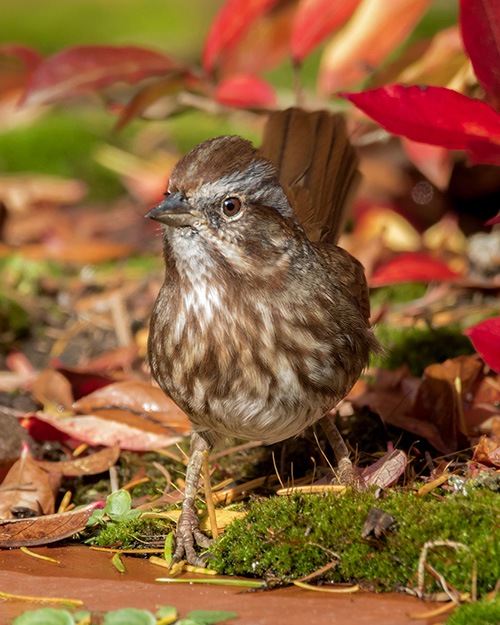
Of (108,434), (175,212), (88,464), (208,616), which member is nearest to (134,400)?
(108,434)

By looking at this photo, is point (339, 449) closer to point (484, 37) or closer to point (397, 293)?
point (484, 37)

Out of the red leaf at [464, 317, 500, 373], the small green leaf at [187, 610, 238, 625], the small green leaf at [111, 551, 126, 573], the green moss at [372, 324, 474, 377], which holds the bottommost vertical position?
the small green leaf at [187, 610, 238, 625]

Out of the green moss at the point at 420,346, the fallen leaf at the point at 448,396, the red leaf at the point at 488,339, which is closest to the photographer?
the red leaf at the point at 488,339

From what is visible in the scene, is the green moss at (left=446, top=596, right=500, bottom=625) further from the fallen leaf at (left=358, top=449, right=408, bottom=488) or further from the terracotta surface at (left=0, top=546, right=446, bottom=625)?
the fallen leaf at (left=358, top=449, right=408, bottom=488)

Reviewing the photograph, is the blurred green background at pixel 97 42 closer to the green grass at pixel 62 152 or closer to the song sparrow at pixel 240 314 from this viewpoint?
the green grass at pixel 62 152

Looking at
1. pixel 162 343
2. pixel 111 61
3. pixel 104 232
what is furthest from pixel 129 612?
pixel 104 232

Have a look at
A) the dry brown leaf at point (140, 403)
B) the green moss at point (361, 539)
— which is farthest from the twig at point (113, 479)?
the green moss at point (361, 539)

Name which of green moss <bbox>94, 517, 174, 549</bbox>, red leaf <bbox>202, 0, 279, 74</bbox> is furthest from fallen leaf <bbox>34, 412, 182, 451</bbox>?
red leaf <bbox>202, 0, 279, 74</bbox>

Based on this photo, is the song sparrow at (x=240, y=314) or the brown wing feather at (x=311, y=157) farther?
the brown wing feather at (x=311, y=157)
